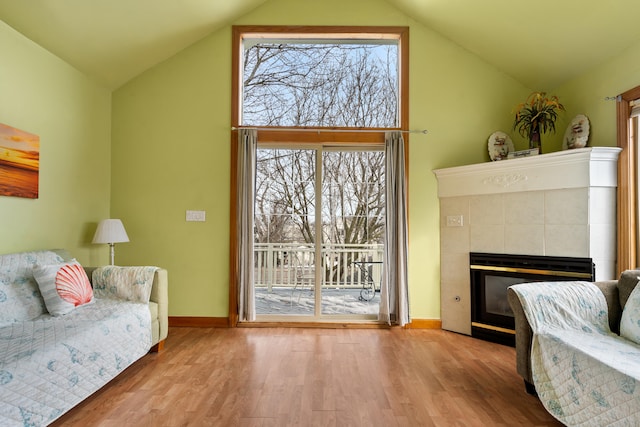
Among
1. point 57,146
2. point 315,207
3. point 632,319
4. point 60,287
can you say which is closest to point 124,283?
point 60,287

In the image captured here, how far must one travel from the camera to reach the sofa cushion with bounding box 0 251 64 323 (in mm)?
2205

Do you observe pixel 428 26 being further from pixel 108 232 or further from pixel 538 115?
pixel 108 232

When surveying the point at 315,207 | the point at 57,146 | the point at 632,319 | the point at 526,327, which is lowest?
the point at 526,327

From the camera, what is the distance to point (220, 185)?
147 inches

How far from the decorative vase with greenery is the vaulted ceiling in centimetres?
35

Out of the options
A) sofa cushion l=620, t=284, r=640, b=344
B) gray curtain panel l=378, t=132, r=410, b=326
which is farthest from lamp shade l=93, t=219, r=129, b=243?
sofa cushion l=620, t=284, r=640, b=344

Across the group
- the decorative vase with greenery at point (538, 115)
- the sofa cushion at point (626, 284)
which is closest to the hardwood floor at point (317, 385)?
the sofa cushion at point (626, 284)

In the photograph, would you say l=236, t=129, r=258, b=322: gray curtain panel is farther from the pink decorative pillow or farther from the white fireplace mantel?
the white fireplace mantel

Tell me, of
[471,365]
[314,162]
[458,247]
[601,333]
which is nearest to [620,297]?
[601,333]

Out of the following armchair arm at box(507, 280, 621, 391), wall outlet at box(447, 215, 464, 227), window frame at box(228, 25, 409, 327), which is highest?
window frame at box(228, 25, 409, 327)

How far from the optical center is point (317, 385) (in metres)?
2.35

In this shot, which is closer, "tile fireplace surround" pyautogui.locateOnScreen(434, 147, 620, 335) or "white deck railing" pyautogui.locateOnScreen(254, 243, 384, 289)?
"tile fireplace surround" pyautogui.locateOnScreen(434, 147, 620, 335)

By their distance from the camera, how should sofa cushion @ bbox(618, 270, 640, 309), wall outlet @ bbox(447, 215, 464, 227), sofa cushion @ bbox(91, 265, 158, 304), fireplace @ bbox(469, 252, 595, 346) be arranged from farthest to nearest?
wall outlet @ bbox(447, 215, 464, 227) → fireplace @ bbox(469, 252, 595, 346) → sofa cushion @ bbox(91, 265, 158, 304) → sofa cushion @ bbox(618, 270, 640, 309)

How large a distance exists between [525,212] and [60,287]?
3.76 meters
